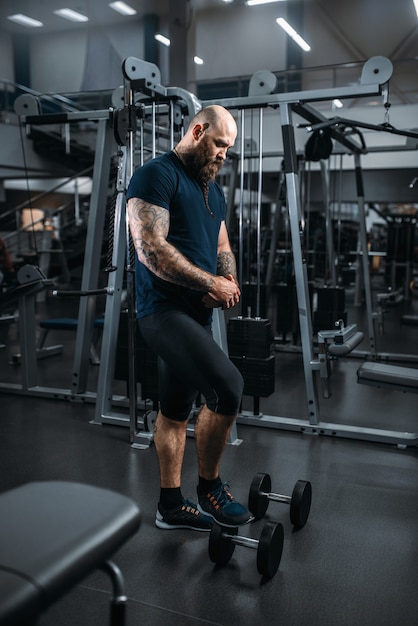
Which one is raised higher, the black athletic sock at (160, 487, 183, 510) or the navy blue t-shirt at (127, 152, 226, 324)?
the navy blue t-shirt at (127, 152, 226, 324)

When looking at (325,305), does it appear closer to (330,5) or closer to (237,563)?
(237,563)

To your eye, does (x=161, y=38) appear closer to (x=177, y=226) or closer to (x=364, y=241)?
(x=364, y=241)

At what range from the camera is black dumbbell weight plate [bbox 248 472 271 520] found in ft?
6.80

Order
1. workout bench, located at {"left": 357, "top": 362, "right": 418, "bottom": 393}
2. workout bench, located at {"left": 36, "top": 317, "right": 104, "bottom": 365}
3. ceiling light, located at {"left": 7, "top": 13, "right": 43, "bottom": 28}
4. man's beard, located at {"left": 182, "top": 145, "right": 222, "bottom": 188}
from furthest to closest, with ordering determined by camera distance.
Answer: ceiling light, located at {"left": 7, "top": 13, "right": 43, "bottom": 28}, workout bench, located at {"left": 36, "top": 317, "right": 104, "bottom": 365}, workout bench, located at {"left": 357, "top": 362, "right": 418, "bottom": 393}, man's beard, located at {"left": 182, "top": 145, "right": 222, "bottom": 188}

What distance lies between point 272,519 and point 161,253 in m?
1.06

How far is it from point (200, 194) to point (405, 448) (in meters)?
1.76

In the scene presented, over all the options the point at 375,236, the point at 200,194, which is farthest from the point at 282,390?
the point at 375,236

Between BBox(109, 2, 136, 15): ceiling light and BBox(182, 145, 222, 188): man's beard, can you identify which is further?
BBox(109, 2, 136, 15): ceiling light

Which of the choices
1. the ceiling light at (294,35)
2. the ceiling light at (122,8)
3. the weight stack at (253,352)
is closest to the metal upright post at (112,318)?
the weight stack at (253,352)

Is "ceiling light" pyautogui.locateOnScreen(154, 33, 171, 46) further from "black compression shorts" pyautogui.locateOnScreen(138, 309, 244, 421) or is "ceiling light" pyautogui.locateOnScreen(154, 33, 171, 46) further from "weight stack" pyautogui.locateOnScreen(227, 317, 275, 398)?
"black compression shorts" pyautogui.locateOnScreen(138, 309, 244, 421)

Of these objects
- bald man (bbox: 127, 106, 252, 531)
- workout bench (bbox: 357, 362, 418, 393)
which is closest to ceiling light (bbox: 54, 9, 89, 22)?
workout bench (bbox: 357, 362, 418, 393)

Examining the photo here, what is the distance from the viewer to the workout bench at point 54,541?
79cm

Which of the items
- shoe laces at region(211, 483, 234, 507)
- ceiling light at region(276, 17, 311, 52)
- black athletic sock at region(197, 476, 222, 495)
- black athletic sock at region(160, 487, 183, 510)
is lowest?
black athletic sock at region(160, 487, 183, 510)

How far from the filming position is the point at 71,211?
1195cm
